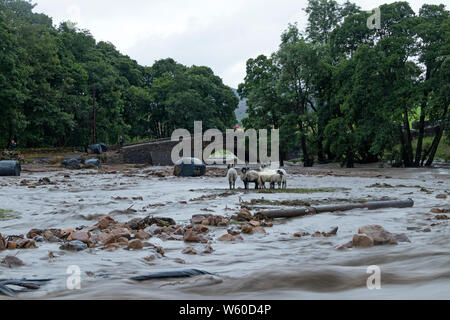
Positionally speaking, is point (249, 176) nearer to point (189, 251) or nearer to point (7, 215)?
point (7, 215)

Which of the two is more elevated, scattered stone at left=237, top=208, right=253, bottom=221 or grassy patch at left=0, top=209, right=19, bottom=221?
scattered stone at left=237, top=208, right=253, bottom=221

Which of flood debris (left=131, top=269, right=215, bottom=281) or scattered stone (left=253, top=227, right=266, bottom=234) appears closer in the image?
flood debris (left=131, top=269, right=215, bottom=281)
